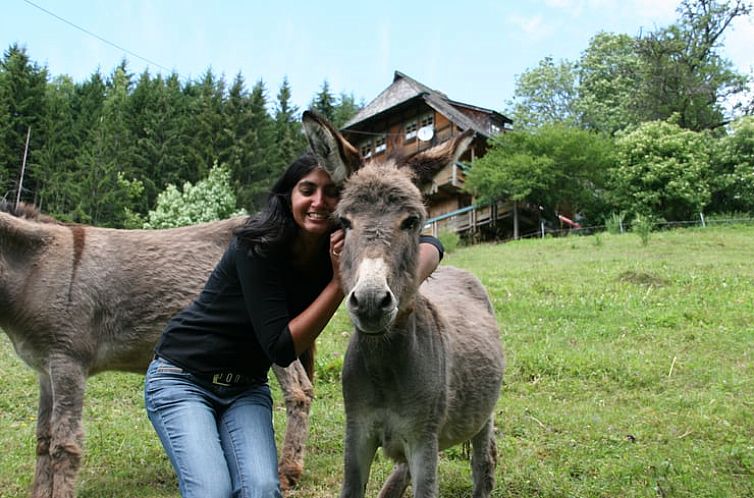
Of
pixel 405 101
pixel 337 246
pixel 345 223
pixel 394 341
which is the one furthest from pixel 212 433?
pixel 405 101

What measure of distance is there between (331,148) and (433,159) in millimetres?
575

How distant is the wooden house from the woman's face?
2671 centimetres

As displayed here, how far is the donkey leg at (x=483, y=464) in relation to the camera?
4.18 m

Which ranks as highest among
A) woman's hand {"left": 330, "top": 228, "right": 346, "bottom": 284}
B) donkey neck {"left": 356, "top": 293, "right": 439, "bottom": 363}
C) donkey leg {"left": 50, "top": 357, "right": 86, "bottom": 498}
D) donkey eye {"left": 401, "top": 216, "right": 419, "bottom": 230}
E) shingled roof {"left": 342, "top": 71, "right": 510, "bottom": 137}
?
shingled roof {"left": 342, "top": 71, "right": 510, "bottom": 137}

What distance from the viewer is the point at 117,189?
3741 centimetres

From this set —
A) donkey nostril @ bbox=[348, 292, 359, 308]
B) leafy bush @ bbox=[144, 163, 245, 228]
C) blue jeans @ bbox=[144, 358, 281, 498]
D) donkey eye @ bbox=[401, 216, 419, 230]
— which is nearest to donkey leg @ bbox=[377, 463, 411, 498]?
blue jeans @ bbox=[144, 358, 281, 498]

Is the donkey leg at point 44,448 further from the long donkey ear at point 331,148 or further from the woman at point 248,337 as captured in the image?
the long donkey ear at point 331,148

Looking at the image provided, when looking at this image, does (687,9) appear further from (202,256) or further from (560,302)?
(202,256)

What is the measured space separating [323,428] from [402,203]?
359cm

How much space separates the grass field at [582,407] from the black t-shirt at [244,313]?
67.0 inches

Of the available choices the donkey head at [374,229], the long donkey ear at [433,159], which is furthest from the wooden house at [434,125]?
the donkey head at [374,229]

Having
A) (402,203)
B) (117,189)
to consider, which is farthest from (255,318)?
(117,189)

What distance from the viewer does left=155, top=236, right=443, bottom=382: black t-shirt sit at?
298cm

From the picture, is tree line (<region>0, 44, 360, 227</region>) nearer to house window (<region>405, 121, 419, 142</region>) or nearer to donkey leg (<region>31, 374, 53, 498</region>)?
house window (<region>405, 121, 419, 142</region>)
